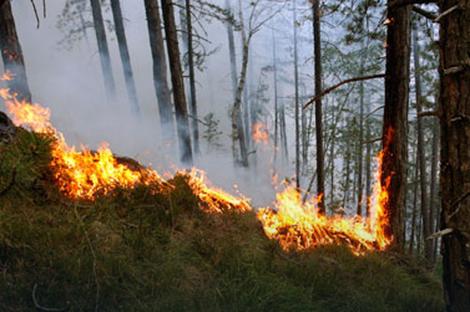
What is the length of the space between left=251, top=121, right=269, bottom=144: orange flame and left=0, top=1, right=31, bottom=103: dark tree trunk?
24473 mm

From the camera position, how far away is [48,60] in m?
18.5

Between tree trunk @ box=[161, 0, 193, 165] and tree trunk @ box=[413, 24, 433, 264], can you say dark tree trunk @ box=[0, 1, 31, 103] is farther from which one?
tree trunk @ box=[413, 24, 433, 264]

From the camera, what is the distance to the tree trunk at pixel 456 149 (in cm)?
290

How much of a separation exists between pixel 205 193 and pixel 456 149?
3.23m

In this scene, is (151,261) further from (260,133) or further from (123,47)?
(260,133)

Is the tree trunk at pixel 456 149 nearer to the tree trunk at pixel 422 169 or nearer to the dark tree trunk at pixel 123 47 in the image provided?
the tree trunk at pixel 422 169

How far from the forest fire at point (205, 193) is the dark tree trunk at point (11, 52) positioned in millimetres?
1617

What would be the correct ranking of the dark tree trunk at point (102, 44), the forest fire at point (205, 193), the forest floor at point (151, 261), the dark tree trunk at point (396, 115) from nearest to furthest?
the forest floor at point (151, 261) < the forest fire at point (205, 193) < the dark tree trunk at point (396, 115) < the dark tree trunk at point (102, 44)

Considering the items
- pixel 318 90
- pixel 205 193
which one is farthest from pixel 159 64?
pixel 205 193

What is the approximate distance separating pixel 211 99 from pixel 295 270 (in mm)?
30468

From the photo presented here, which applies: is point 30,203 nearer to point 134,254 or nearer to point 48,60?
point 134,254

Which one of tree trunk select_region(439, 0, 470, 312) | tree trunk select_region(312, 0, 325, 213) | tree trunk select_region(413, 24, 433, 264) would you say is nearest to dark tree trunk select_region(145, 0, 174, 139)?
tree trunk select_region(312, 0, 325, 213)

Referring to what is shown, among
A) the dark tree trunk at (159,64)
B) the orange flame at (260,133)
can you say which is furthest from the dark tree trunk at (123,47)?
the orange flame at (260,133)

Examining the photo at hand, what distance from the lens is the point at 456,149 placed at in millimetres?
2996
